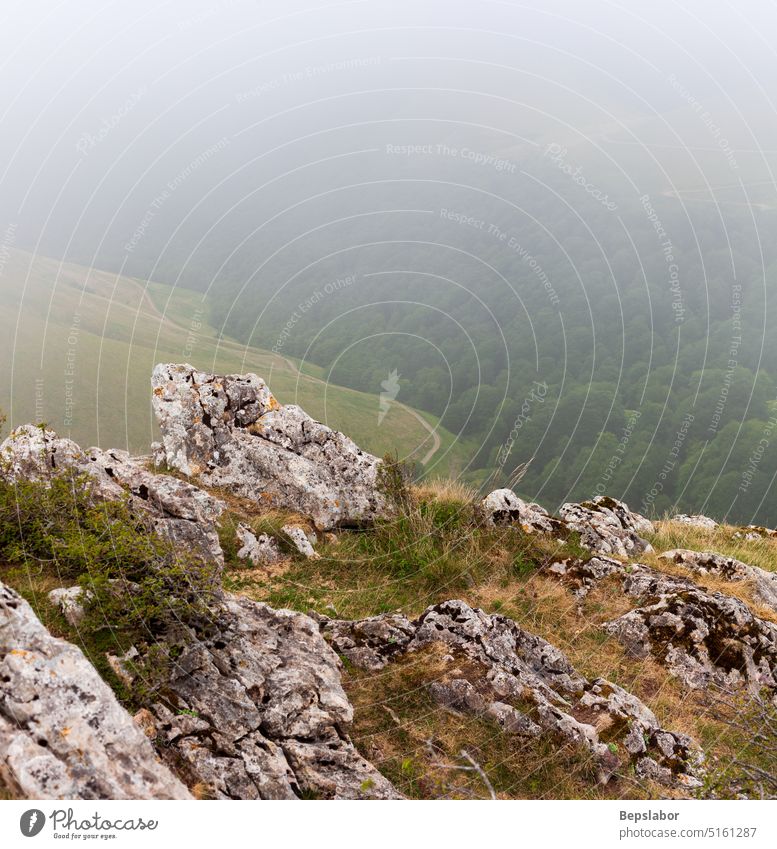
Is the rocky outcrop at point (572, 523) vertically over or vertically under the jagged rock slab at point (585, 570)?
over

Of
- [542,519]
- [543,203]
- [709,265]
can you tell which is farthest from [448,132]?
[542,519]

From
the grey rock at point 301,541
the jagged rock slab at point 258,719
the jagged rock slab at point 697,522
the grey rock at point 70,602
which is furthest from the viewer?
the jagged rock slab at point 697,522

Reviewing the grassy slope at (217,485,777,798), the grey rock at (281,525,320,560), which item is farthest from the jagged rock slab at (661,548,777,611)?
the grey rock at (281,525,320,560)

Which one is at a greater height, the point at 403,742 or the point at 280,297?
the point at 280,297

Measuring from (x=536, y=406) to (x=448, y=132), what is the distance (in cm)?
8340

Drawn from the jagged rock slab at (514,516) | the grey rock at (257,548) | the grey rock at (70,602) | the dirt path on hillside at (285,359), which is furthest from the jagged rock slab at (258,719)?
the dirt path on hillside at (285,359)

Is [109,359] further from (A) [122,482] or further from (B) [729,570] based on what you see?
(B) [729,570]

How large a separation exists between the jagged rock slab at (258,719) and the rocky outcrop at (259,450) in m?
6.08

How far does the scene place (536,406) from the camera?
7156cm

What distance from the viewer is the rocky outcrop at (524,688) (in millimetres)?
8000

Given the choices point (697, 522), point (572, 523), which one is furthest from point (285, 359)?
point (572, 523)

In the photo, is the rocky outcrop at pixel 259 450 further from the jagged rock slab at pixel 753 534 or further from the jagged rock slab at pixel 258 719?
the jagged rock slab at pixel 753 534

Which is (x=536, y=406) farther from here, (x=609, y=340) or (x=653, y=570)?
(x=653, y=570)

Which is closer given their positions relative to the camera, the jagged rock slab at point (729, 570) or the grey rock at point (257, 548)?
the grey rock at point (257, 548)
